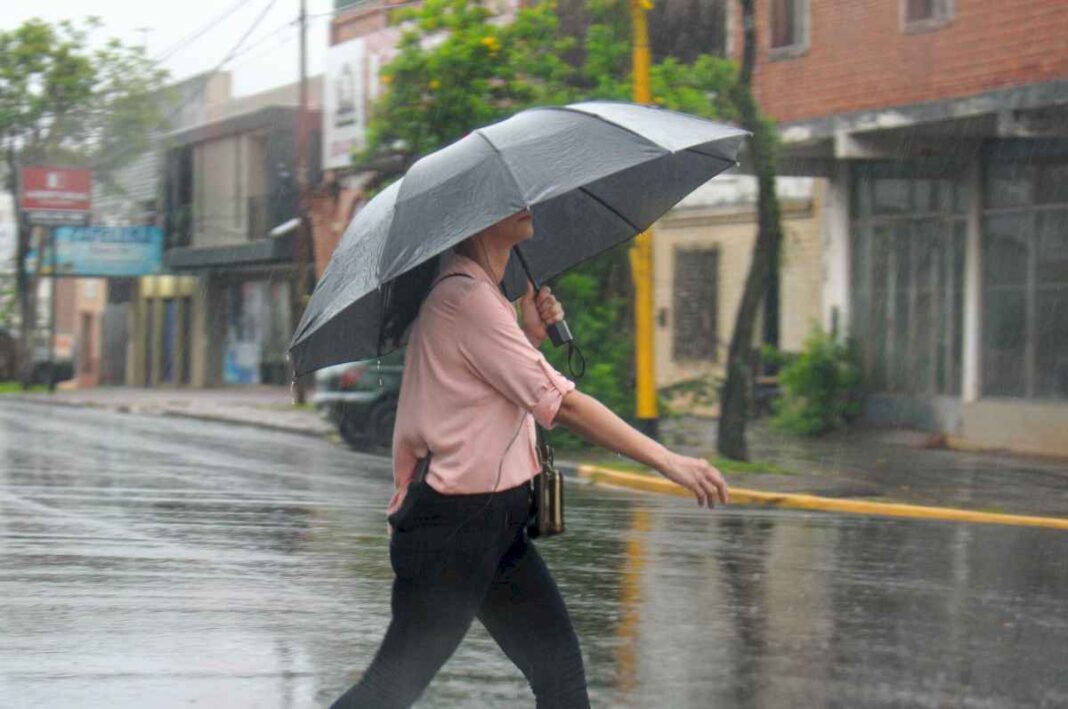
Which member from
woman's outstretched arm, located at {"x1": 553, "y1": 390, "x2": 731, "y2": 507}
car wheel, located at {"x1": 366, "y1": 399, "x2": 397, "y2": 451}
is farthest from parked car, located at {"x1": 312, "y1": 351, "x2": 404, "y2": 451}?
woman's outstretched arm, located at {"x1": 553, "y1": 390, "x2": 731, "y2": 507}

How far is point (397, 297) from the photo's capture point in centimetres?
416

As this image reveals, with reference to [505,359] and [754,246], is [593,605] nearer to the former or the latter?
[505,359]

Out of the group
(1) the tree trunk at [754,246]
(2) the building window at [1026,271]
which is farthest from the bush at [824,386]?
(1) the tree trunk at [754,246]

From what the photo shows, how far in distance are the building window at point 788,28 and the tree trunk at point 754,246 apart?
504cm

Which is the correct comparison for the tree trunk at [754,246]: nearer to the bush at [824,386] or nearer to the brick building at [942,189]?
the brick building at [942,189]

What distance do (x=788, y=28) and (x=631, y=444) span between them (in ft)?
62.0

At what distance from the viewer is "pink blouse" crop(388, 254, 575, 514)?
384 cm

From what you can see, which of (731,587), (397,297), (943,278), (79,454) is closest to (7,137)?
(79,454)

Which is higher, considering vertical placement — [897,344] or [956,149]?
[956,149]

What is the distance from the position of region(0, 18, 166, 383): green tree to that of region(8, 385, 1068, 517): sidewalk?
19076 mm

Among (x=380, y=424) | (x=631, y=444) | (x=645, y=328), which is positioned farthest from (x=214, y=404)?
(x=631, y=444)

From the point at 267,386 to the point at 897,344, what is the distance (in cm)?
2448

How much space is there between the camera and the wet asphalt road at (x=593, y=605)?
611 cm

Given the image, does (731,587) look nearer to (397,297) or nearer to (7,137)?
(397,297)
